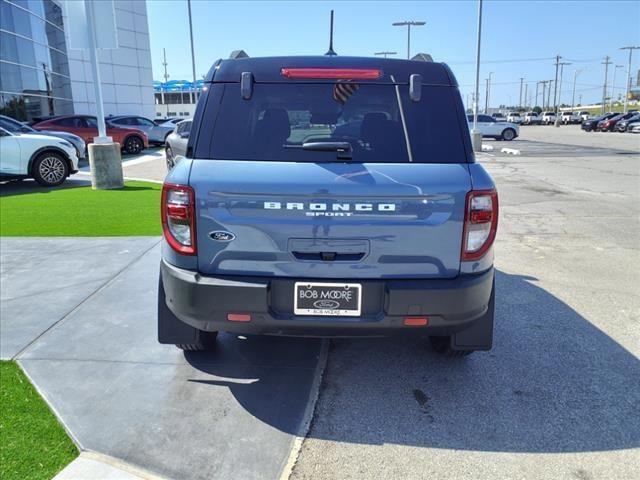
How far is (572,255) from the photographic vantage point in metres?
6.60

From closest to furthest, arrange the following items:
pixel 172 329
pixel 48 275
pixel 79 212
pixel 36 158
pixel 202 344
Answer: pixel 172 329 < pixel 202 344 < pixel 48 275 < pixel 79 212 < pixel 36 158

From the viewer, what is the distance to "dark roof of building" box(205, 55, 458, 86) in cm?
305

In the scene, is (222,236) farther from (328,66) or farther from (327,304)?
(328,66)

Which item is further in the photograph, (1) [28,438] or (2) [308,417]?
(2) [308,417]

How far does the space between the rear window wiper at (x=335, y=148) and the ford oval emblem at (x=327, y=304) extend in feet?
2.56

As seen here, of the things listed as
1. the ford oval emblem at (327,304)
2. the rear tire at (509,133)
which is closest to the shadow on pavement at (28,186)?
the ford oval emblem at (327,304)

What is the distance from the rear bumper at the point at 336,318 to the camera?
2750 millimetres

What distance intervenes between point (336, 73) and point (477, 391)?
217 centimetres

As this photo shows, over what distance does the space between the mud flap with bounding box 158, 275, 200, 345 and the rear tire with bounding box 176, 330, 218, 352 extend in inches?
2.5

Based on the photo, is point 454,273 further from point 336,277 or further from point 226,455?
point 226,455

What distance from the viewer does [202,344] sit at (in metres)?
→ 3.58

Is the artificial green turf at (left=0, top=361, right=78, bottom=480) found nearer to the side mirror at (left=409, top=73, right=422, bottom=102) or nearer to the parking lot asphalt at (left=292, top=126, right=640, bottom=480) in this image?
the parking lot asphalt at (left=292, top=126, right=640, bottom=480)

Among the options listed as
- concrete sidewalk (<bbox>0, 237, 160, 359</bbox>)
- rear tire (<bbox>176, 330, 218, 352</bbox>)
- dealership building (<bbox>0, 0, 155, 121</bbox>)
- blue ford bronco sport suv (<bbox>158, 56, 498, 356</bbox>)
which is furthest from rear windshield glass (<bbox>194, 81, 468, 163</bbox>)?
dealership building (<bbox>0, 0, 155, 121</bbox>)

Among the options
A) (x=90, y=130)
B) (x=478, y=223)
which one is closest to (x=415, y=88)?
(x=478, y=223)
